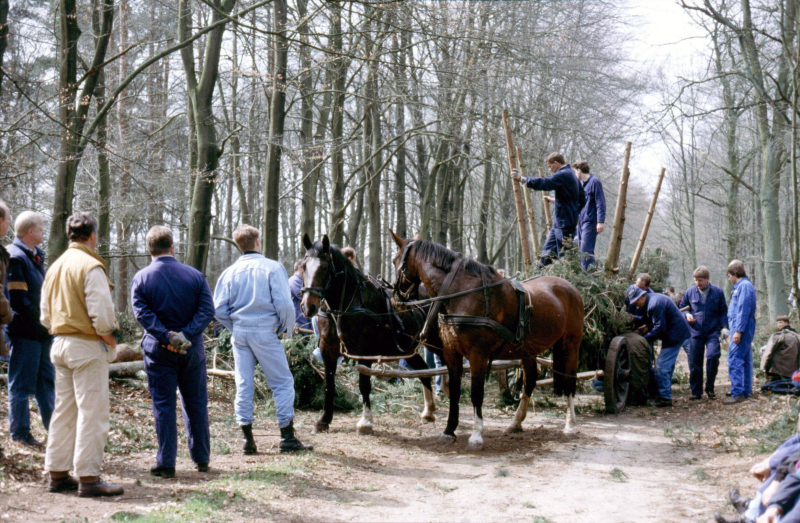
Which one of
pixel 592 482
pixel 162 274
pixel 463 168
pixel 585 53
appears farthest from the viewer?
pixel 463 168

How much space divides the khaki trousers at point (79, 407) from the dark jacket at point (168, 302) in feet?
1.56

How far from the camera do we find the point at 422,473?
6043mm

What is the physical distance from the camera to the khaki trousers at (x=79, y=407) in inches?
184

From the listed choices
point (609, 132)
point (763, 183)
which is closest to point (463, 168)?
point (609, 132)

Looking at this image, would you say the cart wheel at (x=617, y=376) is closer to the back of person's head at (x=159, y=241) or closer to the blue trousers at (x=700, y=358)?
the blue trousers at (x=700, y=358)

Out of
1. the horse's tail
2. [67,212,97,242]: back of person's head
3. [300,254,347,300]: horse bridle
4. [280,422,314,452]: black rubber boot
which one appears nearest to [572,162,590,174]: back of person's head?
the horse's tail

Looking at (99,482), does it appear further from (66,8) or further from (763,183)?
(763,183)

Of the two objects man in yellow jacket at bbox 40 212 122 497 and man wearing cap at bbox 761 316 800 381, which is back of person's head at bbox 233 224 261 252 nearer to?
man in yellow jacket at bbox 40 212 122 497

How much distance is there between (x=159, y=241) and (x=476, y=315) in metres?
3.24

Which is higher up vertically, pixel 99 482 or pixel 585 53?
pixel 585 53

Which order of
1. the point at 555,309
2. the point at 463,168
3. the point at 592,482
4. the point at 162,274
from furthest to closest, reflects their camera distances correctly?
the point at 463,168 < the point at 555,309 < the point at 592,482 < the point at 162,274

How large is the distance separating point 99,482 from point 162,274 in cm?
160

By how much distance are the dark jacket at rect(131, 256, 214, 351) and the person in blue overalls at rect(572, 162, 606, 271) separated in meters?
5.96

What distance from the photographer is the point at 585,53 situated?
17.9 m
